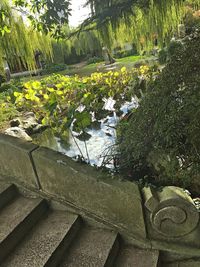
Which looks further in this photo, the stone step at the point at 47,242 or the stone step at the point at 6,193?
the stone step at the point at 6,193

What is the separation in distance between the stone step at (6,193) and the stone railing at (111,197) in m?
0.09

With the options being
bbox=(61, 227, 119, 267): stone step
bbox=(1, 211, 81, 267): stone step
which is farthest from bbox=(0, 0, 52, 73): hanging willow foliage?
bbox=(61, 227, 119, 267): stone step

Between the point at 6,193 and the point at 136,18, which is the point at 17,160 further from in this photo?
the point at 136,18

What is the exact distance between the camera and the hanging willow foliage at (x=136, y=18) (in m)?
2.92

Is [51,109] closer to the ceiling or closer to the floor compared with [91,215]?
closer to the ceiling

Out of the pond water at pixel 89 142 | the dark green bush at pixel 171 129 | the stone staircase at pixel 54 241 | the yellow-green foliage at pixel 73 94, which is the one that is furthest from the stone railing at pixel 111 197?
the yellow-green foliage at pixel 73 94

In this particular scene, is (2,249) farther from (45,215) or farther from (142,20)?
(142,20)

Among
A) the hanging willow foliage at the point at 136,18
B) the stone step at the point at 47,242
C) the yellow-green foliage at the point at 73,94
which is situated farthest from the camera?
the yellow-green foliage at the point at 73,94

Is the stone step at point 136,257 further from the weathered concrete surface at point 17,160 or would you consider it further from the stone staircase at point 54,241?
the weathered concrete surface at point 17,160

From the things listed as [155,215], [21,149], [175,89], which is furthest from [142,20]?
[155,215]

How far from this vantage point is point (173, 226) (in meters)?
2.33

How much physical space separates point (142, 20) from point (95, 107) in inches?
85.0

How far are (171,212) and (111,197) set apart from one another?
54 centimetres

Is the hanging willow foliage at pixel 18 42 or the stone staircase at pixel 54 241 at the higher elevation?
the hanging willow foliage at pixel 18 42
